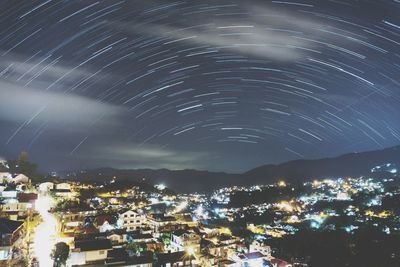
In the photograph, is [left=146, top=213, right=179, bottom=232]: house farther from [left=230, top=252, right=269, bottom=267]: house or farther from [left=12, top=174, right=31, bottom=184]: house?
[left=12, top=174, right=31, bottom=184]: house

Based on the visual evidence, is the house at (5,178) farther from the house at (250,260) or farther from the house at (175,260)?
the house at (250,260)

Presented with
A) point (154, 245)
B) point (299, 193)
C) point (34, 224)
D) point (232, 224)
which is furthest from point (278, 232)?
point (299, 193)

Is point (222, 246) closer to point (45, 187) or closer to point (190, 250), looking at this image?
Result: point (190, 250)

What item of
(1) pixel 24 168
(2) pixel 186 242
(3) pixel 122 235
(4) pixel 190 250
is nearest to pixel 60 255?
(3) pixel 122 235

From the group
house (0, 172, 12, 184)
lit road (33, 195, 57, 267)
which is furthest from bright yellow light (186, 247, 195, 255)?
house (0, 172, 12, 184)

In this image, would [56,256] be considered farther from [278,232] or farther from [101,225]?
[278,232]

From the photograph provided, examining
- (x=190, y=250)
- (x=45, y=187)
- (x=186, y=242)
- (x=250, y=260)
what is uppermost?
(x=45, y=187)
